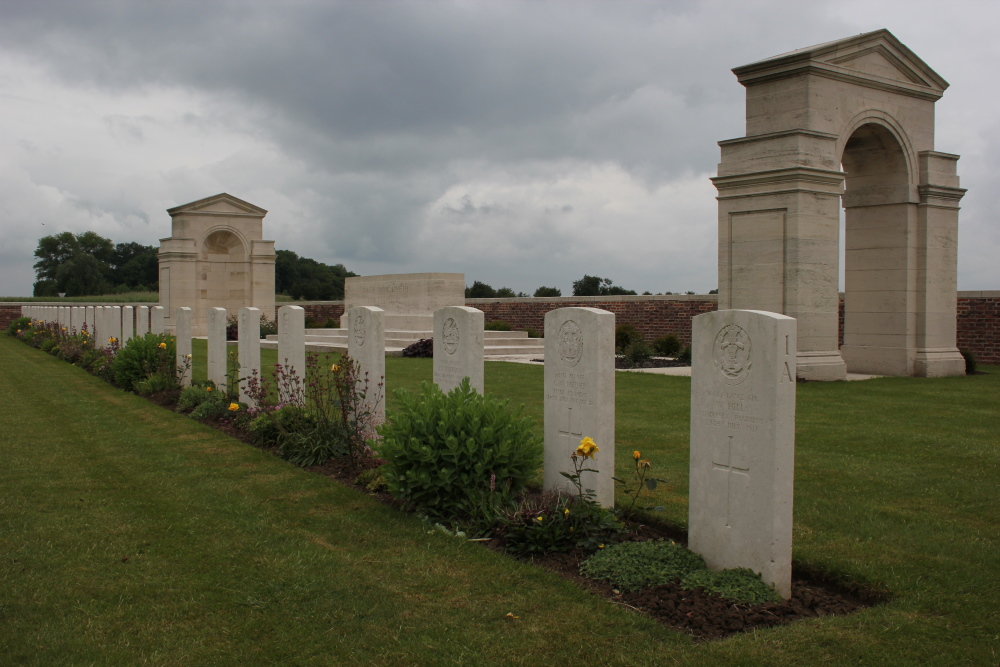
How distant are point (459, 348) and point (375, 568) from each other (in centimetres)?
217

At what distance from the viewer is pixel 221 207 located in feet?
96.6

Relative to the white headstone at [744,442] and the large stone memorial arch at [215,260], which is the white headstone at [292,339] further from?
the large stone memorial arch at [215,260]

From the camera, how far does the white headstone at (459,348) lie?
19.6 ft

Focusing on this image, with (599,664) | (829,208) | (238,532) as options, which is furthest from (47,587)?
(829,208)

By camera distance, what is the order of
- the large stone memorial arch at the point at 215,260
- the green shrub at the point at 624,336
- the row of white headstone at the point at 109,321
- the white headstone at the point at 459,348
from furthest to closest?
the large stone memorial arch at the point at 215,260
the green shrub at the point at 624,336
the row of white headstone at the point at 109,321
the white headstone at the point at 459,348

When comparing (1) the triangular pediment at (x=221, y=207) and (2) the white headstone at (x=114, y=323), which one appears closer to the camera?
(2) the white headstone at (x=114, y=323)

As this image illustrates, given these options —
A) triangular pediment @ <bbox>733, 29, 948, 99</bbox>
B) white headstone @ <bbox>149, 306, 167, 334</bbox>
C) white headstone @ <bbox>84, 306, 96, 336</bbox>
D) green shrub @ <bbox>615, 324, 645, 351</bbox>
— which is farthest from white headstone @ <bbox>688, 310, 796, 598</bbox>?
white headstone @ <bbox>84, 306, 96, 336</bbox>

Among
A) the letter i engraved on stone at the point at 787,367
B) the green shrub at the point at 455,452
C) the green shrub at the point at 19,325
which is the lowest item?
the green shrub at the point at 455,452

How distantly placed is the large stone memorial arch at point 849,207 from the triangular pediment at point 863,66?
0.02m

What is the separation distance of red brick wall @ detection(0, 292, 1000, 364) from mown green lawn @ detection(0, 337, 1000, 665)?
923 cm

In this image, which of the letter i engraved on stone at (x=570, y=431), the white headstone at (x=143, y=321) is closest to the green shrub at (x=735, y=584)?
the letter i engraved on stone at (x=570, y=431)

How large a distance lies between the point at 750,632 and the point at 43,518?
4489 millimetres

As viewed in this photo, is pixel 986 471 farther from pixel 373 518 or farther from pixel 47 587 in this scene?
pixel 47 587

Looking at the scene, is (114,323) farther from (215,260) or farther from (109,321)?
(215,260)
